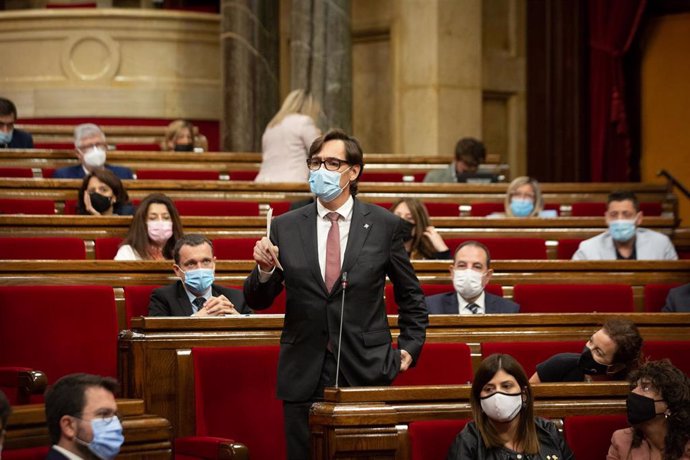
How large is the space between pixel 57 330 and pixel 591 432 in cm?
169

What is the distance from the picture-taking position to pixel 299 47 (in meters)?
8.77

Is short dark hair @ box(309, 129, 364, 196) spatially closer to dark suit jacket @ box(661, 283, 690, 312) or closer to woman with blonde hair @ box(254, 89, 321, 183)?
dark suit jacket @ box(661, 283, 690, 312)

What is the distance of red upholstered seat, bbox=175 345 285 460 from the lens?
3.64 meters

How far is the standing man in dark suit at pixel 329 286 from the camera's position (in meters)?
3.26

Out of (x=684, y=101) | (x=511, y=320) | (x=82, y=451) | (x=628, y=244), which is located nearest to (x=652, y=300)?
(x=628, y=244)

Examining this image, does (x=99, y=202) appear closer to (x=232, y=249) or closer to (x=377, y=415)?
(x=232, y=249)

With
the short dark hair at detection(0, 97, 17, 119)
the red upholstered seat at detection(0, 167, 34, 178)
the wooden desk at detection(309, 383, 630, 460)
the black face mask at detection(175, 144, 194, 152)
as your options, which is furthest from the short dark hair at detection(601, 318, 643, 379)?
the black face mask at detection(175, 144, 194, 152)

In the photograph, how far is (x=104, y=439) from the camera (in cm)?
269

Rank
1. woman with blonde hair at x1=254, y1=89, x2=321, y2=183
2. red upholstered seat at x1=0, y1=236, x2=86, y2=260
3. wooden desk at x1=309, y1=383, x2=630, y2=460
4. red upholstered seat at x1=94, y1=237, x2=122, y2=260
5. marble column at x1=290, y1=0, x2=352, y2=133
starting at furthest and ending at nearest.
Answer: marble column at x1=290, y1=0, x2=352, y2=133, woman with blonde hair at x1=254, y1=89, x2=321, y2=183, red upholstered seat at x1=94, y1=237, x2=122, y2=260, red upholstered seat at x1=0, y1=236, x2=86, y2=260, wooden desk at x1=309, y1=383, x2=630, y2=460

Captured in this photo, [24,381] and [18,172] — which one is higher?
[18,172]

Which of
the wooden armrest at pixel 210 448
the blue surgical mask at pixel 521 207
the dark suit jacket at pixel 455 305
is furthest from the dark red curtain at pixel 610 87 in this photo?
the wooden armrest at pixel 210 448

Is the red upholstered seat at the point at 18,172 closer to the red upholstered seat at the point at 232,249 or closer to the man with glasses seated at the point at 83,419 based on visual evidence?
the red upholstered seat at the point at 232,249

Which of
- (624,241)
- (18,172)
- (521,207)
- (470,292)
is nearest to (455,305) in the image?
(470,292)

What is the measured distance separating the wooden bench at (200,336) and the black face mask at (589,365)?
0.38 meters
